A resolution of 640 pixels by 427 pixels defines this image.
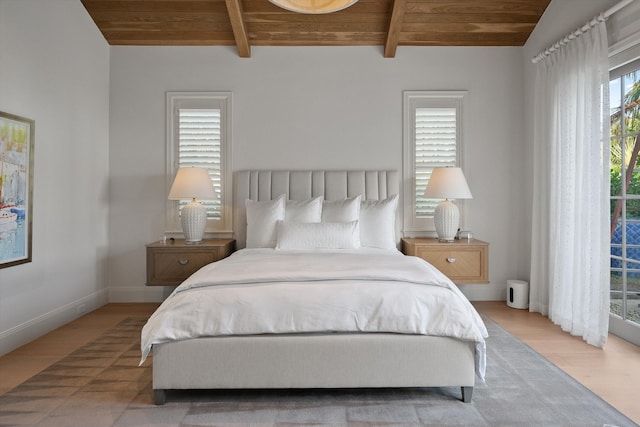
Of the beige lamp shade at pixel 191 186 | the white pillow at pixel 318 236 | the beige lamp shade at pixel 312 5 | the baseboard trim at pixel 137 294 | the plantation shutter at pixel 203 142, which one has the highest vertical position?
the beige lamp shade at pixel 312 5

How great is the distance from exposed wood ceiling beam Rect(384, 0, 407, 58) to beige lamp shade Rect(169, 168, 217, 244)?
2272 mm

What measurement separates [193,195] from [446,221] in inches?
97.1

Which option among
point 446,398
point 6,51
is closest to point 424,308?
point 446,398

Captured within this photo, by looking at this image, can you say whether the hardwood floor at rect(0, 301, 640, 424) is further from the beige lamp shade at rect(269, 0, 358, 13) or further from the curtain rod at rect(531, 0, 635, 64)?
the beige lamp shade at rect(269, 0, 358, 13)

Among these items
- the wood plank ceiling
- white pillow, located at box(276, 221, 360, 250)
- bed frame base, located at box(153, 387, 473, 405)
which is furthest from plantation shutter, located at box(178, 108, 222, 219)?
bed frame base, located at box(153, 387, 473, 405)

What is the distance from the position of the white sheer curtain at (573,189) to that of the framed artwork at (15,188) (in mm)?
4289

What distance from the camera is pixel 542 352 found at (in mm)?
3039

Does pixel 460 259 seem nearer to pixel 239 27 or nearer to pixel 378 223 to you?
pixel 378 223

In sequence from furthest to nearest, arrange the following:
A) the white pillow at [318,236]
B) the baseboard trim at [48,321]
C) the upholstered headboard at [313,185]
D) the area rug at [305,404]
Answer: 1. the upholstered headboard at [313,185]
2. the white pillow at [318,236]
3. the baseboard trim at [48,321]
4. the area rug at [305,404]

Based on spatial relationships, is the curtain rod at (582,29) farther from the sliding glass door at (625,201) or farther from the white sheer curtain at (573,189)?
the sliding glass door at (625,201)

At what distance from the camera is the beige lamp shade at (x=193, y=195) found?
4.10 metres

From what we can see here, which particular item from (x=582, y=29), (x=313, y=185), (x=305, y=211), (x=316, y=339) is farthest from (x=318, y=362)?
(x=582, y=29)

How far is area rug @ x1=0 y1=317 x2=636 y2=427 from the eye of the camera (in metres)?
2.07

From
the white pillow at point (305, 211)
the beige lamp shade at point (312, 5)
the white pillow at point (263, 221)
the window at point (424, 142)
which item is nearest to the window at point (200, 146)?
the white pillow at point (263, 221)
